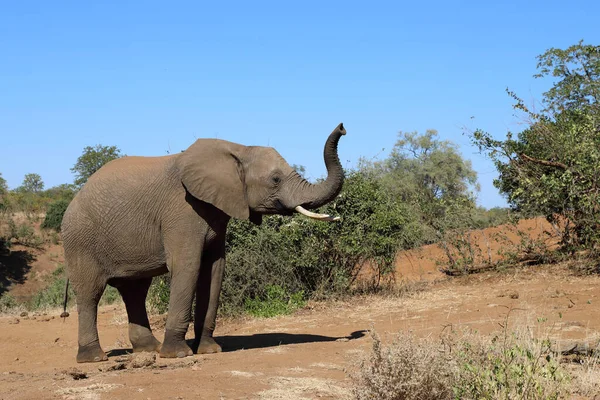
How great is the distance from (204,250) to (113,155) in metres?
34.1

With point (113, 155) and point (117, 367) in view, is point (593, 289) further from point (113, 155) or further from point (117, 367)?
point (113, 155)

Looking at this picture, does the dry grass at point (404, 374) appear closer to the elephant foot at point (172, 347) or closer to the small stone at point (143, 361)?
the small stone at point (143, 361)

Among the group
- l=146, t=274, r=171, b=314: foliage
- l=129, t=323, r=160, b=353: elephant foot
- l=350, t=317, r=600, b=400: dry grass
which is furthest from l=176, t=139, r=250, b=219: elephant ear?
l=146, t=274, r=171, b=314: foliage

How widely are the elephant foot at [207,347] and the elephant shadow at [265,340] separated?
30 centimetres

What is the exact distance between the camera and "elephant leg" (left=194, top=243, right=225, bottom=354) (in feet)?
31.5

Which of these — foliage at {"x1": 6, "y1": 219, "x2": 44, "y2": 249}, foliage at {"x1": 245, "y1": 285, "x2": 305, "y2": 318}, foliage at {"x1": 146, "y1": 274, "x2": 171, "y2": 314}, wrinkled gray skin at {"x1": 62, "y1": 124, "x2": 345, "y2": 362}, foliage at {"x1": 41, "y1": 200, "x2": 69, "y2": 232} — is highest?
foliage at {"x1": 41, "y1": 200, "x2": 69, "y2": 232}

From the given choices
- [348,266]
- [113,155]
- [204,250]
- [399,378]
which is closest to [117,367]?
[204,250]

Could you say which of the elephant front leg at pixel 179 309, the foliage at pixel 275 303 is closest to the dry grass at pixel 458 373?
the elephant front leg at pixel 179 309

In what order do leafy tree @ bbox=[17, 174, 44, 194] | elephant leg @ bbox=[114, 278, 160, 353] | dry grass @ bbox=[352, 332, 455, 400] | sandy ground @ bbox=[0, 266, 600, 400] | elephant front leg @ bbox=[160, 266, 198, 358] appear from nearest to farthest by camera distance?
dry grass @ bbox=[352, 332, 455, 400]
sandy ground @ bbox=[0, 266, 600, 400]
elephant front leg @ bbox=[160, 266, 198, 358]
elephant leg @ bbox=[114, 278, 160, 353]
leafy tree @ bbox=[17, 174, 44, 194]

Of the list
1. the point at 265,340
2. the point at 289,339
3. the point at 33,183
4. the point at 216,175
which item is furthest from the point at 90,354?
the point at 33,183

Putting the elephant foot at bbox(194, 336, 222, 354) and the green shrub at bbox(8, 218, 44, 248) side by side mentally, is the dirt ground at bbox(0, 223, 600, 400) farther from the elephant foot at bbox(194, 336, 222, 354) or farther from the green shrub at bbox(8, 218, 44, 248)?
the green shrub at bbox(8, 218, 44, 248)

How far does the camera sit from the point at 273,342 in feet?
35.2

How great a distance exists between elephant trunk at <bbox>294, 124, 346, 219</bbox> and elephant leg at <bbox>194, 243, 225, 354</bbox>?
4.55ft

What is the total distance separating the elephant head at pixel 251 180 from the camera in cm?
920
